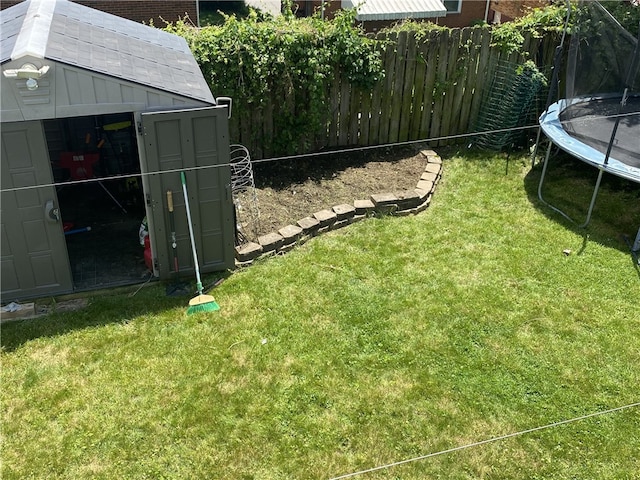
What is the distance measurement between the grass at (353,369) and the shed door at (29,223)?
0.43 meters

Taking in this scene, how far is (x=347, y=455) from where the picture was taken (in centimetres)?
482

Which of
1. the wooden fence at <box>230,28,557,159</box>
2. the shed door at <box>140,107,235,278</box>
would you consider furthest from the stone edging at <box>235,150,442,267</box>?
the wooden fence at <box>230,28,557,159</box>

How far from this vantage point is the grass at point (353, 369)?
4805mm

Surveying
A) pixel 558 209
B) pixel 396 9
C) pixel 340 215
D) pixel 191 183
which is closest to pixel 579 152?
pixel 558 209

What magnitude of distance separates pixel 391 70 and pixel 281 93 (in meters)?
1.84

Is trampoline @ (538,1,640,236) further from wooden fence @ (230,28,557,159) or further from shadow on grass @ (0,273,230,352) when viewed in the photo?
shadow on grass @ (0,273,230,352)

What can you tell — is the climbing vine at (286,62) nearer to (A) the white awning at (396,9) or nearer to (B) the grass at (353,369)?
(B) the grass at (353,369)

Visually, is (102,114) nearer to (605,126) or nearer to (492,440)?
(492,440)

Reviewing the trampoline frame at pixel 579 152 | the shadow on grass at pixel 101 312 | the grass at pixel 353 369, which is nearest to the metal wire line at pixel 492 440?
the grass at pixel 353 369

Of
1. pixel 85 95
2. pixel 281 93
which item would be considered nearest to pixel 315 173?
pixel 281 93

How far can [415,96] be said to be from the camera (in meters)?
9.53

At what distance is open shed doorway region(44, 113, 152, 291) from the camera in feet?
24.1

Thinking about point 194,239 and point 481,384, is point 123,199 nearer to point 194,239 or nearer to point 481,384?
point 194,239

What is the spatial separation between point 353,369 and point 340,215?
2.67 metres
